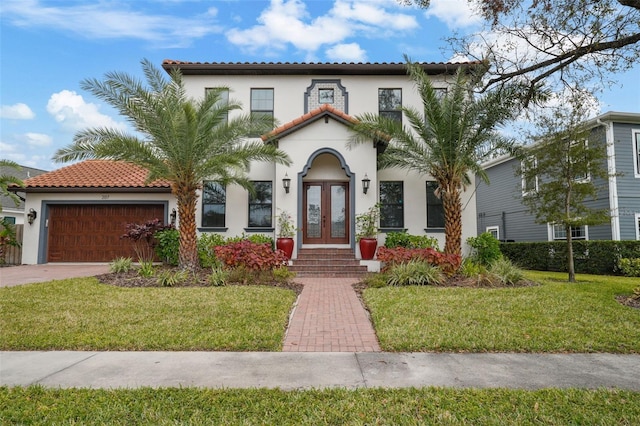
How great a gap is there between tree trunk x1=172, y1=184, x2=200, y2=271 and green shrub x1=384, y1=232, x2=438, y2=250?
6463 mm

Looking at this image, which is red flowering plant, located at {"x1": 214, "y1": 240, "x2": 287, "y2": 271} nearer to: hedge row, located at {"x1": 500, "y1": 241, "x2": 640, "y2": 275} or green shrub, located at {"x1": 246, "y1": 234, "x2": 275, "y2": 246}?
green shrub, located at {"x1": 246, "y1": 234, "x2": 275, "y2": 246}

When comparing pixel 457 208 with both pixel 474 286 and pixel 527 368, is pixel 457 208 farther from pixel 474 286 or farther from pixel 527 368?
pixel 527 368

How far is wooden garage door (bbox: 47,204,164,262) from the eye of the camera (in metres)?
15.1

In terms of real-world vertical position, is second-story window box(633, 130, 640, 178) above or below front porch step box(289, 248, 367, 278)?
above

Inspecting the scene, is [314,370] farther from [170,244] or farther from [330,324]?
[170,244]

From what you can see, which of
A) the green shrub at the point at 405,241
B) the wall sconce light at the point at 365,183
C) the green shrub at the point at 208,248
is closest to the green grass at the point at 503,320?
the green shrub at the point at 405,241

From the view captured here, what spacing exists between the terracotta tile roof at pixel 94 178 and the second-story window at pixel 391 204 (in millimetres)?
8468

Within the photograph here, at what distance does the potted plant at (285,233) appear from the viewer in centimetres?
1230

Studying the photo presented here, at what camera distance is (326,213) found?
1370 cm

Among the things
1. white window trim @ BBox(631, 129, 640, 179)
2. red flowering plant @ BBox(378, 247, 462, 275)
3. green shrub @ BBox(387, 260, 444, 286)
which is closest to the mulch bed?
green shrub @ BBox(387, 260, 444, 286)

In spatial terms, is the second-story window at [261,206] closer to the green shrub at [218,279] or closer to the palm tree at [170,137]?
the palm tree at [170,137]

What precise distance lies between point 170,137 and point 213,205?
4.15 meters

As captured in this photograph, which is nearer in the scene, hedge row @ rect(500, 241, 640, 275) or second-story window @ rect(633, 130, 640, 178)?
hedge row @ rect(500, 241, 640, 275)

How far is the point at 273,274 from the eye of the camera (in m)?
10.2
